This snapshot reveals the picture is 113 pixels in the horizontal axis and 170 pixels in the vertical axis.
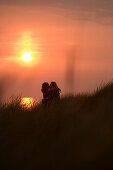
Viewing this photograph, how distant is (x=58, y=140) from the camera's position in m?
4.98

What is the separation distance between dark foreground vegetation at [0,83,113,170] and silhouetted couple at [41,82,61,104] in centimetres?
325

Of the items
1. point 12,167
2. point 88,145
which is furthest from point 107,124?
point 12,167

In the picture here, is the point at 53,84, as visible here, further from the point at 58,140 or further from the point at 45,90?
the point at 58,140

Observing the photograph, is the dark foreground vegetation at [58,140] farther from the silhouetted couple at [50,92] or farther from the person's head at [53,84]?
the person's head at [53,84]

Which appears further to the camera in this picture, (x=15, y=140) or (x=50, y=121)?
(x=50, y=121)

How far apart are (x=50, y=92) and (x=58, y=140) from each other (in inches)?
195

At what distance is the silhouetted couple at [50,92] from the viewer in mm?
9812

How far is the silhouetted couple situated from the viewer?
9812 mm

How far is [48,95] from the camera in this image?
9922mm

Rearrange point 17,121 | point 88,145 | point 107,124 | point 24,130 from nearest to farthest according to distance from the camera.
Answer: point 88,145
point 107,124
point 24,130
point 17,121

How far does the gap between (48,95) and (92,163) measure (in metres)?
5.86

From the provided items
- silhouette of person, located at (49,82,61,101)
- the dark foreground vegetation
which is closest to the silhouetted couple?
silhouette of person, located at (49,82,61,101)

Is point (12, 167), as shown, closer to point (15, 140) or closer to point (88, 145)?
point (15, 140)

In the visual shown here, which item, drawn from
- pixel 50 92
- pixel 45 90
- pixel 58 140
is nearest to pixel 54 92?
pixel 50 92
